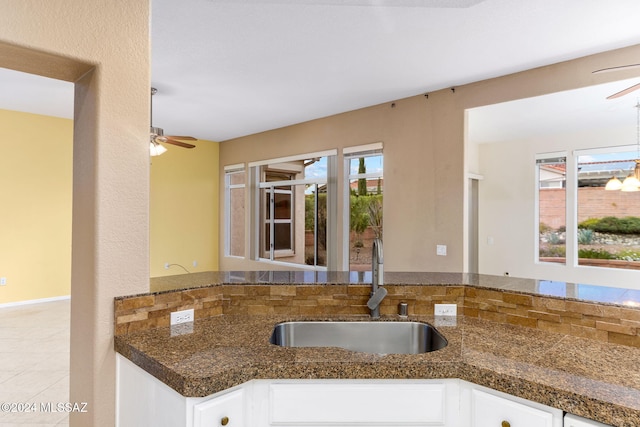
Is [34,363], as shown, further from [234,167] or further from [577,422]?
[234,167]

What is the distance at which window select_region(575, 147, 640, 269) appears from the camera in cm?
488

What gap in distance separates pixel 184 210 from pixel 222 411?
6.59 metres

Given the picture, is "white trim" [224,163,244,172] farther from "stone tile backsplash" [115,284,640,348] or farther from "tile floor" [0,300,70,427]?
"stone tile backsplash" [115,284,640,348]

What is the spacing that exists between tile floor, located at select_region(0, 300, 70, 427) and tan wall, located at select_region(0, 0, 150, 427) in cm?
131

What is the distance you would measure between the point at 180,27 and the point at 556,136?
5.06 meters

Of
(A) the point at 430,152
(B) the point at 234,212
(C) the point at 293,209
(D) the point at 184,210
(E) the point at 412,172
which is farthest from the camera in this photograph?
(B) the point at 234,212

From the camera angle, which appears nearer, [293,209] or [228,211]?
[293,209]

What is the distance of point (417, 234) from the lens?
4.62 m

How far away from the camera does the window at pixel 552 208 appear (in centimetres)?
531

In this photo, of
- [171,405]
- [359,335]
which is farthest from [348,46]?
[171,405]

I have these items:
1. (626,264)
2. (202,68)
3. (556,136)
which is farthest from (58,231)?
(626,264)

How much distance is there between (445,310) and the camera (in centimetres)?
190

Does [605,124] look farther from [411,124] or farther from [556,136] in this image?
[411,124]

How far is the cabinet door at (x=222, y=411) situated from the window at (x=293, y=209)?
4532mm
